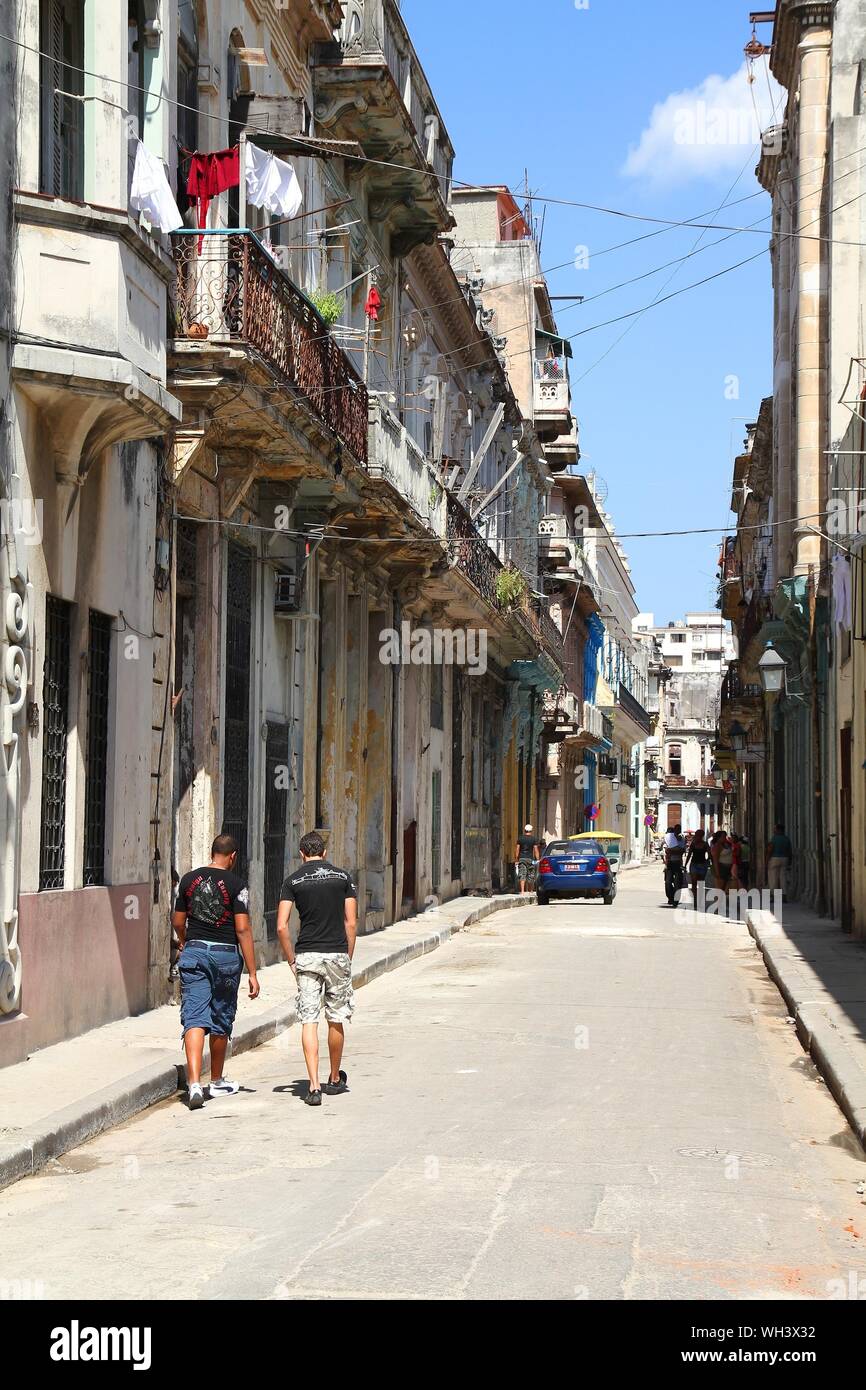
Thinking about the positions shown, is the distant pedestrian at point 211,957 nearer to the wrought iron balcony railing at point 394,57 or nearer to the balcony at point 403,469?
the balcony at point 403,469

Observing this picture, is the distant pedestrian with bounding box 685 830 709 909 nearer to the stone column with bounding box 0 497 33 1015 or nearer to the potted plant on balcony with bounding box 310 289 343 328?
the potted plant on balcony with bounding box 310 289 343 328

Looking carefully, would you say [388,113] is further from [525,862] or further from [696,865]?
[525,862]

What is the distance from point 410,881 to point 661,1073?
17.1 m

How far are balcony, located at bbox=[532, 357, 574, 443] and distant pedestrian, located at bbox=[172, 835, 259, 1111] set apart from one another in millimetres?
39667

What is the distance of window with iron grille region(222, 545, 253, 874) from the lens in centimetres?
1758

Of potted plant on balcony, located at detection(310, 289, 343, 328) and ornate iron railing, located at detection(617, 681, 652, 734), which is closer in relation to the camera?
potted plant on balcony, located at detection(310, 289, 343, 328)

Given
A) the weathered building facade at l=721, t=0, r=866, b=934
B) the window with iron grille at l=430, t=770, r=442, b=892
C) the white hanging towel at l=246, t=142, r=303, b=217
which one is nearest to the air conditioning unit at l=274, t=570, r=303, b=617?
the white hanging towel at l=246, t=142, r=303, b=217

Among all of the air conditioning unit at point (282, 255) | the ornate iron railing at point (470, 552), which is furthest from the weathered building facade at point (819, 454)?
the air conditioning unit at point (282, 255)

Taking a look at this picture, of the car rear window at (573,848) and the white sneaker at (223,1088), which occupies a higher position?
the car rear window at (573,848)

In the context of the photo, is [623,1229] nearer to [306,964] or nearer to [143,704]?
[306,964]

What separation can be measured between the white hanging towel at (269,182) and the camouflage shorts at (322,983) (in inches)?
322

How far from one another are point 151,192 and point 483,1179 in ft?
25.5

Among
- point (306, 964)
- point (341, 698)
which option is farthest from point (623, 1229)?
point (341, 698)

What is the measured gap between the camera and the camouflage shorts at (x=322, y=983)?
11.0 meters
